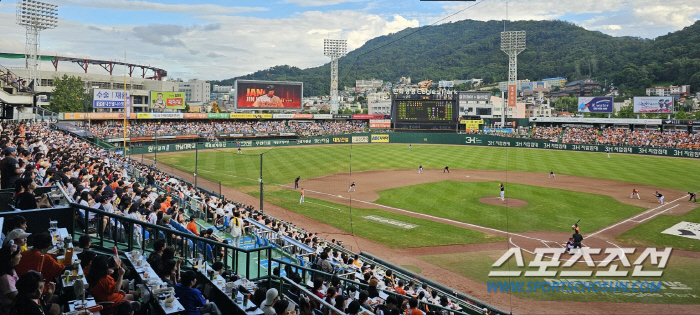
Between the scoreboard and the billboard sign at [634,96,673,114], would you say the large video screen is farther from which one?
the billboard sign at [634,96,673,114]

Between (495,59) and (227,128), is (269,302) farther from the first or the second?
(495,59)

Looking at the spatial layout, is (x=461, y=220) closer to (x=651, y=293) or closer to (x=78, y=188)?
(x=651, y=293)

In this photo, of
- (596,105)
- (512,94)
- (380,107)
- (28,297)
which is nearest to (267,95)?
(512,94)

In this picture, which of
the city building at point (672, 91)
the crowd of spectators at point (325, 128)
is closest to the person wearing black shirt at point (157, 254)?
the crowd of spectators at point (325, 128)

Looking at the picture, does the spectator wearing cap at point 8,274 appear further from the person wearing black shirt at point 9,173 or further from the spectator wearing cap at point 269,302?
the person wearing black shirt at point 9,173

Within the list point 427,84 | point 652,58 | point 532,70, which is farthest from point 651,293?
point 532,70

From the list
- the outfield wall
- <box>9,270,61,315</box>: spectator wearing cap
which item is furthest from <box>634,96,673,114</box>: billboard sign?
<box>9,270,61,315</box>: spectator wearing cap

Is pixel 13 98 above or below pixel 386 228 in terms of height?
above
